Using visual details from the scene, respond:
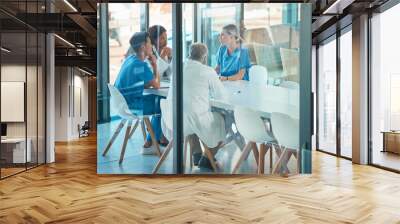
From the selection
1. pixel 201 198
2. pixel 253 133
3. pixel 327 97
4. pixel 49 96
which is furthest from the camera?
pixel 327 97

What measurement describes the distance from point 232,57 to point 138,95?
1.69m

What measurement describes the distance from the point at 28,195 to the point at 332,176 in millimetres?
4777

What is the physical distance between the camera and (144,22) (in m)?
6.32

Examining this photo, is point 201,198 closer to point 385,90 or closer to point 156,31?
point 156,31

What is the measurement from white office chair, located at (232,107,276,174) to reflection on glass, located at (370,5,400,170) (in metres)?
2.70

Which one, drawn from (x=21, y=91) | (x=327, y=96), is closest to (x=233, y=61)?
(x=21, y=91)

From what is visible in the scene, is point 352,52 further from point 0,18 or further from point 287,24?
point 0,18

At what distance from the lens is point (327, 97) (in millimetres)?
10672

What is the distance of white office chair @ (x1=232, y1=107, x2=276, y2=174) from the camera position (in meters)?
→ 6.18

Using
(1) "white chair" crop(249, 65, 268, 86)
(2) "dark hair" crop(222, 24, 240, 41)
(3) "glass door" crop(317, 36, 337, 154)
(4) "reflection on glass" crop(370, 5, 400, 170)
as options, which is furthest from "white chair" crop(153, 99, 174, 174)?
(3) "glass door" crop(317, 36, 337, 154)

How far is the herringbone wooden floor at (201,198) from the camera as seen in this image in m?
3.89

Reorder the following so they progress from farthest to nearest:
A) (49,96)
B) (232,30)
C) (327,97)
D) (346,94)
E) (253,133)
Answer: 1. (327,97)
2. (346,94)
3. (49,96)
4. (232,30)
5. (253,133)

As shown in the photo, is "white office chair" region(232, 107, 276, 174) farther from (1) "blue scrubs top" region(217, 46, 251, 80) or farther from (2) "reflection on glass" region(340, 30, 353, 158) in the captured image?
(2) "reflection on glass" region(340, 30, 353, 158)

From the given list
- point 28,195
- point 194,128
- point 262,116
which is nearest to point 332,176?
point 262,116
